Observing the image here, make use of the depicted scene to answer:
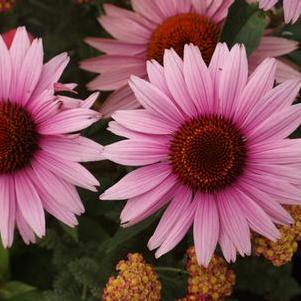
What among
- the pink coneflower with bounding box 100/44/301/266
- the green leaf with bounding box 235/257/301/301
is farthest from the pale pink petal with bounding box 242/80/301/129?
the green leaf with bounding box 235/257/301/301

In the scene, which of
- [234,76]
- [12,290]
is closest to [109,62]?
[234,76]

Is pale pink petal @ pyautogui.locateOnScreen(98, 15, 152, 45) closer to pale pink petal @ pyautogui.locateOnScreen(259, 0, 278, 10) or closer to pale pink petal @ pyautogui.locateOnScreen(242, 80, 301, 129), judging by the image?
pale pink petal @ pyautogui.locateOnScreen(259, 0, 278, 10)

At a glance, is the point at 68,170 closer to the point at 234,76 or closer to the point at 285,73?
the point at 234,76

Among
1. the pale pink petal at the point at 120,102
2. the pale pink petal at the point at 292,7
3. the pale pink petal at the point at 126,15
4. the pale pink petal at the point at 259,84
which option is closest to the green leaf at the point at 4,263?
the pale pink petal at the point at 120,102

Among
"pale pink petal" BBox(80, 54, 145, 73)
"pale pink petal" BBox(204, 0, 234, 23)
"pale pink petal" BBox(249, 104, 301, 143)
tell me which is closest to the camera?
"pale pink petal" BBox(249, 104, 301, 143)

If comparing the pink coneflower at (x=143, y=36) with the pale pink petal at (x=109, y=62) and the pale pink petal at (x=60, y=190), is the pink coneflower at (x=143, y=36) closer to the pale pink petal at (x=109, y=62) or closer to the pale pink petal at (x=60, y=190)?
the pale pink petal at (x=109, y=62)

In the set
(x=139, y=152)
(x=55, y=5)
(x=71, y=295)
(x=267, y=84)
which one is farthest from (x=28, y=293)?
(x=55, y=5)
